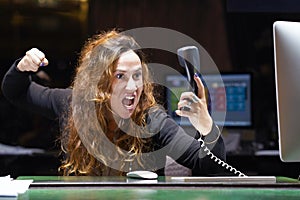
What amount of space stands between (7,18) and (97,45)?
8.52ft

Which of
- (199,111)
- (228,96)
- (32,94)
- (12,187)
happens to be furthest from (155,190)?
(228,96)

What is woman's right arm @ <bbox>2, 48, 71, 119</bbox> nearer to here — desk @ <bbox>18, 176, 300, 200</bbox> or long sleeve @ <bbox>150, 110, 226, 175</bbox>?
long sleeve @ <bbox>150, 110, 226, 175</bbox>

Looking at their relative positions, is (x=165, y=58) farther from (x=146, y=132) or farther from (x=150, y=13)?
(x=146, y=132)

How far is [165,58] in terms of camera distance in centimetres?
505

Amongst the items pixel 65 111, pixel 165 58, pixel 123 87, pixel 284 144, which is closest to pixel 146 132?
Result: pixel 123 87

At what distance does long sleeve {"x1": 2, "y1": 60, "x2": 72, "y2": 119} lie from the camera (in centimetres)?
271

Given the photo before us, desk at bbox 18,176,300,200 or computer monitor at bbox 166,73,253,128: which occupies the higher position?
computer monitor at bbox 166,73,253,128

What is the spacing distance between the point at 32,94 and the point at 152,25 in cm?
245

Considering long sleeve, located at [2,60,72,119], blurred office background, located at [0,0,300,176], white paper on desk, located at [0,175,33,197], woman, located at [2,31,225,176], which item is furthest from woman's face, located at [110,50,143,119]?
blurred office background, located at [0,0,300,176]

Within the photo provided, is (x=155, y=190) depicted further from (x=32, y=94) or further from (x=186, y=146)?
(x=32, y=94)

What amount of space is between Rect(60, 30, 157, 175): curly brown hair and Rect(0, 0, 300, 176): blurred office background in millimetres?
2262

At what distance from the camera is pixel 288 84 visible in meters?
1.79

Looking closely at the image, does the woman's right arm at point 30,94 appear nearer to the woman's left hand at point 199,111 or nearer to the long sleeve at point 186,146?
the long sleeve at point 186,146

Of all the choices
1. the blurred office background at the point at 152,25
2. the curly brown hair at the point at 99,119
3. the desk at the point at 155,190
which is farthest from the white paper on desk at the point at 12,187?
the blurred office background at the point at 152,25
